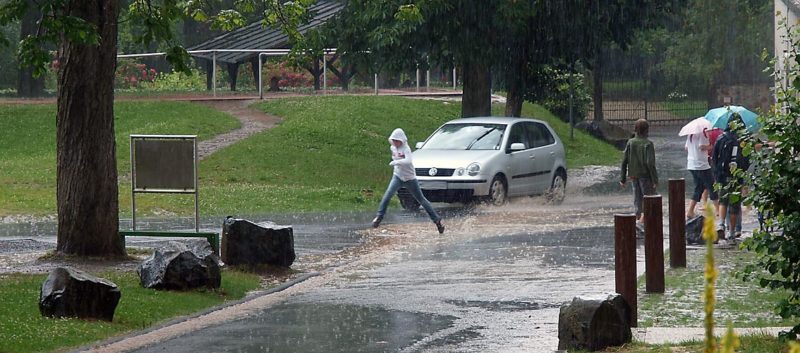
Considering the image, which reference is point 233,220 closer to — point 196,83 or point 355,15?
point 355,15

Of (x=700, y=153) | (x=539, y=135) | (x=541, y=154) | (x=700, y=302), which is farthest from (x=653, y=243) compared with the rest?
(x=539, y=135)

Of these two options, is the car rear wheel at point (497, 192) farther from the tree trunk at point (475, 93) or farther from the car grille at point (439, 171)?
the tree trunk at point (475, 93)

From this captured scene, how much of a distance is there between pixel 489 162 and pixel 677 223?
8.59 m

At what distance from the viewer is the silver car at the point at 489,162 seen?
73.5 feet

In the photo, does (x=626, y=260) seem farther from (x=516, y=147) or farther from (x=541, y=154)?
(x=541, y=154)

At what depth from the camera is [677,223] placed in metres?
14.2

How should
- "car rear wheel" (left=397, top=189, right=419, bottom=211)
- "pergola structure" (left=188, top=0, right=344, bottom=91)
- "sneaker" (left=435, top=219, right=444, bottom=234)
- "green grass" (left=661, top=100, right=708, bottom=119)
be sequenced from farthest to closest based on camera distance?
1. "green grass" (left=661, top=100, right=708, bottom=119)
2. "pergola structure" (left=188, top=0, right=344, bottom=91)
3. "car rear wheel" (left=397, top=189, right=419, bottom=211)
4. "sneaker" (left=435, top=219, right=444, bottom=234)

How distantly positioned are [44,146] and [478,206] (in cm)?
1371

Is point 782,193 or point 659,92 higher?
point 659,92

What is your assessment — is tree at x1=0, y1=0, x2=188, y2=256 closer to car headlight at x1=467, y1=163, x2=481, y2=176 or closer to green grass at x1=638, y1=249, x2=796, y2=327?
green grass at x1=638, y1=249, x2=796, y2=327

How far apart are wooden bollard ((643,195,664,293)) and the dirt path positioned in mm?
17627

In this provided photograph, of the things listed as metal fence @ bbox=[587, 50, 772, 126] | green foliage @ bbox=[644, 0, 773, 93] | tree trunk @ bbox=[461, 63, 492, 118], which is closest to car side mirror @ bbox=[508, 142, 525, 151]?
tree trunk @ bbox=[461, 63, 492, 118]

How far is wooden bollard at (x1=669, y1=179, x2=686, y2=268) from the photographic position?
14.2m

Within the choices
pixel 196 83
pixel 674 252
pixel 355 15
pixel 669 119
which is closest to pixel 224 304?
pixel 674 252
